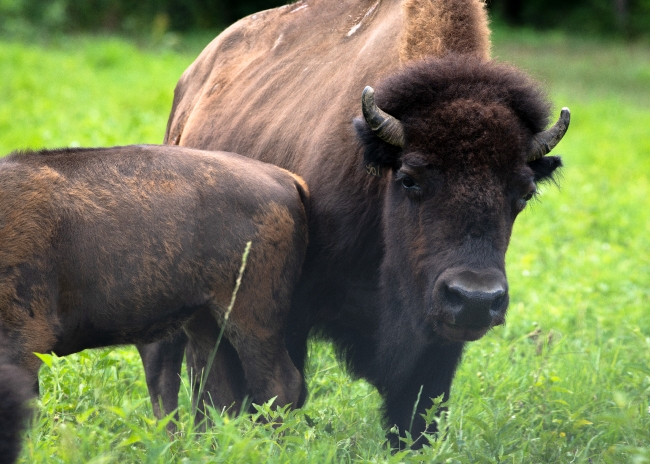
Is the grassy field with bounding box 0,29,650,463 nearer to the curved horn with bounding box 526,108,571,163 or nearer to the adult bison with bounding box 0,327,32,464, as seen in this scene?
the adult bison with bounding box 0,327,32,464

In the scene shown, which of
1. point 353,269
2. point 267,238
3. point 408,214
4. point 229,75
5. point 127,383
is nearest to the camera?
point 267,238

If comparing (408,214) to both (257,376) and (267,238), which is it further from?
(257,376)

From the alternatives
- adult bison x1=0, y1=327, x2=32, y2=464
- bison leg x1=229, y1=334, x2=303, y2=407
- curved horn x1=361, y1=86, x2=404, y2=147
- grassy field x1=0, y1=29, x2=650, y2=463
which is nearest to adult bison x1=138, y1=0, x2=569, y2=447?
curved horn x1=361, y1=86, x2=404, y2=147

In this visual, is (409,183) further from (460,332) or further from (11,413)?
(11,413)

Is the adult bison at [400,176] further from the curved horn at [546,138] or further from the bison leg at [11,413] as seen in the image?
the bison leg at [11,413]

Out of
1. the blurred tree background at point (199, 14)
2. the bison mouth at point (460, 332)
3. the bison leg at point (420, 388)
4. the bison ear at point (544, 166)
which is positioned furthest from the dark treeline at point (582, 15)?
the bison mouth at point (460, 332)

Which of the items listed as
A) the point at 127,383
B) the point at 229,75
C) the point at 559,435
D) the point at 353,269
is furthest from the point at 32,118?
the point at 559,435

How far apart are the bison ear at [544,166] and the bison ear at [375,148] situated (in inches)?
26.8

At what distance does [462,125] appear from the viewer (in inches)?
144

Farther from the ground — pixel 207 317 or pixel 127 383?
pixel 207 317

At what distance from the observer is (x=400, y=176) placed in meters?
3.81

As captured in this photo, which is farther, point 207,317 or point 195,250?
point 207,317

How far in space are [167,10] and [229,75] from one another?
23.2m

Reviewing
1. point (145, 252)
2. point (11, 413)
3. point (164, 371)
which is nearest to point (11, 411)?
point (11, 413)
